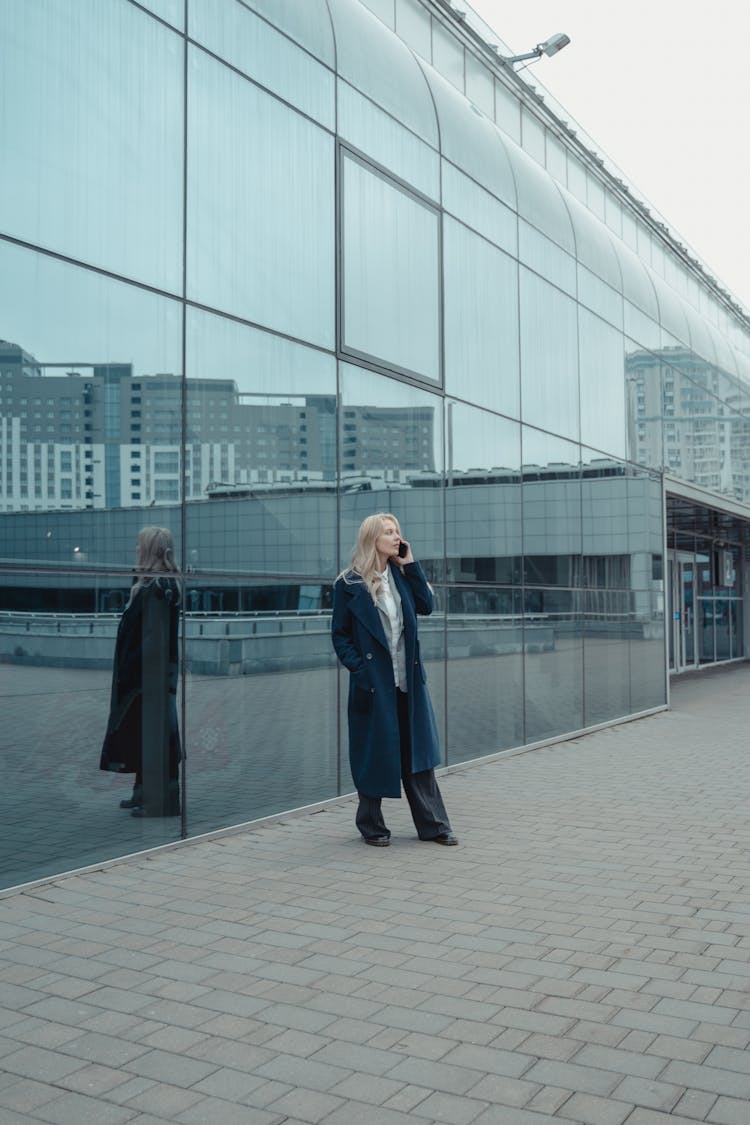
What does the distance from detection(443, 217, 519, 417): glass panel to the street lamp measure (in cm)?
404

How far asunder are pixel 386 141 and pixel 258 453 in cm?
349

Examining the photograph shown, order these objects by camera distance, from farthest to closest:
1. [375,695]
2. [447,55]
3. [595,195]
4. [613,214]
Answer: [613,214] → [595,195] → [447,55] → [375,695]

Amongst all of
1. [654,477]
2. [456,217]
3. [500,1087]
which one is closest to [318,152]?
[456,217]

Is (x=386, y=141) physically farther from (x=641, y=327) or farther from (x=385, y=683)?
(x=641, y=327)

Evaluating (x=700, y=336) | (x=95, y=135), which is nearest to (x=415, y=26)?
(x=95, y=135)

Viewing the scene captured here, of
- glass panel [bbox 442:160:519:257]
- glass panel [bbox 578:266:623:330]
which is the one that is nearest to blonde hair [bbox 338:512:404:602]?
glass panel [bbox 442:160:519:257]

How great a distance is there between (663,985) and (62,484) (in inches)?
148

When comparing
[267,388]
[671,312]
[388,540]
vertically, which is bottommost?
[388,540]

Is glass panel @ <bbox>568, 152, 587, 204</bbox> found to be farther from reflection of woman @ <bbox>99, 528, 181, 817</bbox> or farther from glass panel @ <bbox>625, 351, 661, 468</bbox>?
reflection of woman @ <bbox>99, 528, 181, 817</bbox>

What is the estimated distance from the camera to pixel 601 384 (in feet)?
47.6

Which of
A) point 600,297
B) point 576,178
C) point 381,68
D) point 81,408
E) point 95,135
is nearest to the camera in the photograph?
point 81,408

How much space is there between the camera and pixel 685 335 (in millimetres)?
18625

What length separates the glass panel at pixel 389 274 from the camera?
8.92 meters

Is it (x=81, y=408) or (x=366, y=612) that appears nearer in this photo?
(x=81, y=408)
